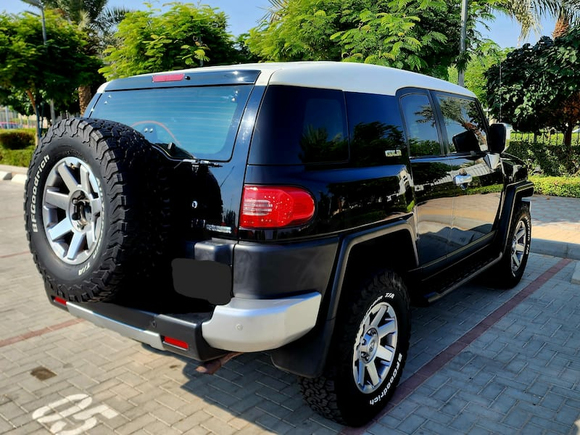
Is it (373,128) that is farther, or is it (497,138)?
(497,138)

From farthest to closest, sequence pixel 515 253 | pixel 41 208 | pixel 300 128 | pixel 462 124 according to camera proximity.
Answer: pixel 515 253, pixel 462 124, pixel 41 208, pixel 300 128

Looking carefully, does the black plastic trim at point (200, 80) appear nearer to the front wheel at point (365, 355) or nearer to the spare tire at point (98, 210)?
the spare tire at point (98, 210)

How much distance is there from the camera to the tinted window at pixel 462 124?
156 inches

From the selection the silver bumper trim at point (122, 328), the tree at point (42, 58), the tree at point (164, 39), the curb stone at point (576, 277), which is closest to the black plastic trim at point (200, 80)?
the silver bumper trim at point (122, 328)

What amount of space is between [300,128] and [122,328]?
1380 mm

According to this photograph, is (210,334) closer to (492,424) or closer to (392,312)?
(392,312)

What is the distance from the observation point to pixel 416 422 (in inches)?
114

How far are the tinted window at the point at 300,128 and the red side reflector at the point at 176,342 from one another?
929 mm

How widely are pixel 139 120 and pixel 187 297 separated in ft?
3.84

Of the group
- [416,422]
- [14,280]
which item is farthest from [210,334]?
[14,280]

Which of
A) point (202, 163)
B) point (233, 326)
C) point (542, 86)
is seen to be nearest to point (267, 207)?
point (202, 163)

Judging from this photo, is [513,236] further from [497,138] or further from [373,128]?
[373,128]

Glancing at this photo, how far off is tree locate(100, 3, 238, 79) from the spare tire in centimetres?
632

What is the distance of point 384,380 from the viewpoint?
2986mm
